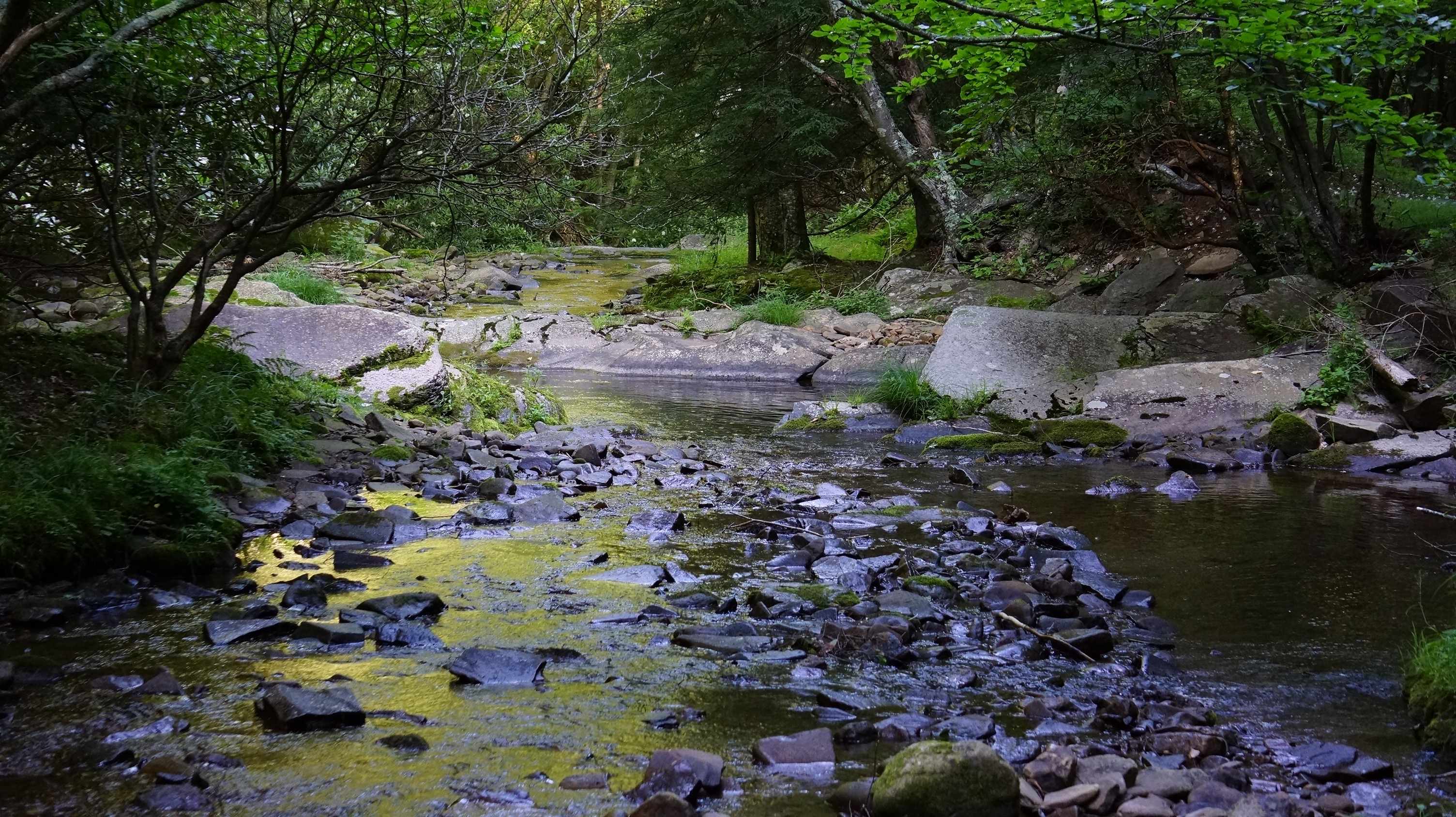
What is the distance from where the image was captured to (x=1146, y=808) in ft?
8.14

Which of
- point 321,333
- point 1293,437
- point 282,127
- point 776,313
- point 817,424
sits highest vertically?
point 282,127

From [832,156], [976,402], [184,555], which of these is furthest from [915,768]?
[832,156]

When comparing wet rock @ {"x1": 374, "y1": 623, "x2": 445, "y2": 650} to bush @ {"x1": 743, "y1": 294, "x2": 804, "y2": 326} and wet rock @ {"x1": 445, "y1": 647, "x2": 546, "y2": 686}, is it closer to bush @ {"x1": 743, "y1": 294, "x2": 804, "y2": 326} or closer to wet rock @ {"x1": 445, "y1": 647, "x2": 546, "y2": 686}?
wet rock @ {"x1": 445, "y1": 647, "x2": 546, "y2": 686}

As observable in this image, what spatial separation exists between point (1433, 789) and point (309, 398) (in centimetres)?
704

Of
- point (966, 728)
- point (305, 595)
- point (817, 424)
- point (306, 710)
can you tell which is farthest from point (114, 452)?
point (817, 424)

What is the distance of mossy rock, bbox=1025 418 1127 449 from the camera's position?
9.05 m

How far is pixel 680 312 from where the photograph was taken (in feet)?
56.3

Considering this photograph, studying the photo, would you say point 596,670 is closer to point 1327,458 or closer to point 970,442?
point 970,442

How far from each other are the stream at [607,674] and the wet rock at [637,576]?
0.34 feet

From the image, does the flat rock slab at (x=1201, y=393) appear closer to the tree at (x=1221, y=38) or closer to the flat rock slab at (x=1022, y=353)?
the flat rock slab at (x=1022, y=353)

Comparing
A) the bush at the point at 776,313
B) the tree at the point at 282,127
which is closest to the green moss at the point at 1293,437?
the tree at the point at 282,127

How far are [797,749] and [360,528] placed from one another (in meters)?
3.11

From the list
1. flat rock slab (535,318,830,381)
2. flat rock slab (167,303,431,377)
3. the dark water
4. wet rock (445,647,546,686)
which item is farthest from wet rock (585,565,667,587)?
flat rock slab (535,318,830,381)

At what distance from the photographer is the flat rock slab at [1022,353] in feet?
33.6
